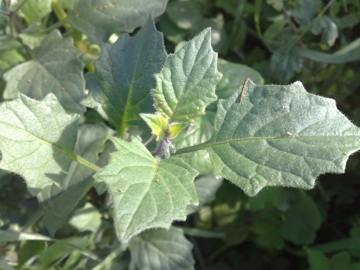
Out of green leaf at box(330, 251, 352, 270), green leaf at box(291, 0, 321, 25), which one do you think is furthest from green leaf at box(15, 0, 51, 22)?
green leaf at box(330, 251, 352, 270)

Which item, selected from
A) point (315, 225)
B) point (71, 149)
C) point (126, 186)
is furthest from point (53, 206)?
point (315, 225)

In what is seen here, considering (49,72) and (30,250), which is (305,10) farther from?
(30,250)

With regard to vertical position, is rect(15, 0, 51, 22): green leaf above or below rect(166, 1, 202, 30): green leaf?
above

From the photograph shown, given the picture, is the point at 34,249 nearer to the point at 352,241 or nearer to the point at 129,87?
the point at 129,87

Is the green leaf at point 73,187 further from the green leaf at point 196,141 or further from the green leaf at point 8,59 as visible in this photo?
the green leaf at point 8,59

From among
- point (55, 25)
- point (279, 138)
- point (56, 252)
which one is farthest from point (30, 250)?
point (279, 138)

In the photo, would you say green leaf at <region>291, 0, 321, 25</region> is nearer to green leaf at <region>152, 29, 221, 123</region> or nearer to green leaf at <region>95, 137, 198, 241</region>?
green leaf at <region>152, 29, 221, 123</region>
